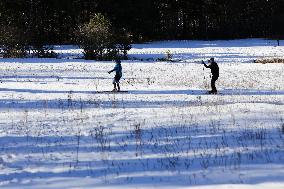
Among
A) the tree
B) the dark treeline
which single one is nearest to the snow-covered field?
the tree

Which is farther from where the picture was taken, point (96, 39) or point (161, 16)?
point (161, 16)

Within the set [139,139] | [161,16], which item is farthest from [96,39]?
[161,16]

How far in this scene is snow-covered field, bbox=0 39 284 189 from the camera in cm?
709

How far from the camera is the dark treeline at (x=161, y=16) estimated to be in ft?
214

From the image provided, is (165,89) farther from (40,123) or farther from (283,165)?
(283,165)

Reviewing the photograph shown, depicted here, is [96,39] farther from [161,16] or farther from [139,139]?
[161,16]

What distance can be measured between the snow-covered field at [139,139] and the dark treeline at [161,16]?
4356 centimetres

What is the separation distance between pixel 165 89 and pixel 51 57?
859 inches

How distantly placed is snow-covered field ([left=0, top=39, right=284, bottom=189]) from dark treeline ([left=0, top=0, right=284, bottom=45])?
43.6 meters

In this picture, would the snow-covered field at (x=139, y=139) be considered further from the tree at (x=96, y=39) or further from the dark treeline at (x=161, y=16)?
the dark treeline at (x=161, y=16)

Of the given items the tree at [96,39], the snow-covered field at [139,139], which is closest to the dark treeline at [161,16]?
the tree at [96,39]

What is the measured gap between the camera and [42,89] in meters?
19.5

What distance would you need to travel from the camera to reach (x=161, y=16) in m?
77.4

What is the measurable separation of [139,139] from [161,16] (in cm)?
6900
